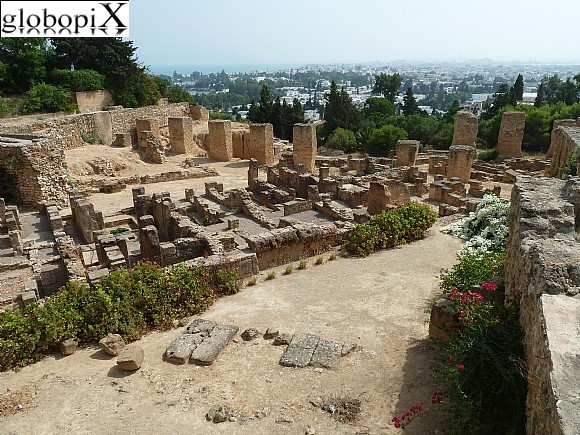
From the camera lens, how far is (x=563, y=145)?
63.7ft

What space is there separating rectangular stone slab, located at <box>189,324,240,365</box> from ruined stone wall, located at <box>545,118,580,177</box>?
14.5 metres

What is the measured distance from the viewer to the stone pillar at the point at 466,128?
83.5 feet

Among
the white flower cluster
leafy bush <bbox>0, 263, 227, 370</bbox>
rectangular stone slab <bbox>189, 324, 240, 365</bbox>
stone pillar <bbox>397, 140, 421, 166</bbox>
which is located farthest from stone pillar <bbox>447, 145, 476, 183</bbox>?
rectangular stone slab <bbox>189, 324, 240, 365</bbox>

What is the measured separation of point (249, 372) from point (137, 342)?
6.97 feet

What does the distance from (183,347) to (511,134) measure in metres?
25.3

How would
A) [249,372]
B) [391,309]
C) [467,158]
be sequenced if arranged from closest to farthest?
1. [249,372]
2. [391,309]
3. [467,158]

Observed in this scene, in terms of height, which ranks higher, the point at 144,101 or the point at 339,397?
the point at 144,101

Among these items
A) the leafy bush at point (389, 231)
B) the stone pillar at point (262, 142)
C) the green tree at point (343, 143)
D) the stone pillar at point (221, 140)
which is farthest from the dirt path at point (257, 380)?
the green tree at point (343, 143)

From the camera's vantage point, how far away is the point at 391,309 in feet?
26.1

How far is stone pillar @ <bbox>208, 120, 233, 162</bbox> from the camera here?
2628 centimetres

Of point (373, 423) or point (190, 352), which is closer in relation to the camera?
point (373, 423)

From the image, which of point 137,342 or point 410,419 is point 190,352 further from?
point 410,419

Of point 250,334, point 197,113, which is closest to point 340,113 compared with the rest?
point 197,113

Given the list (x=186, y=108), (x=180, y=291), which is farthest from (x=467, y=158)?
(x=186, y=108)
